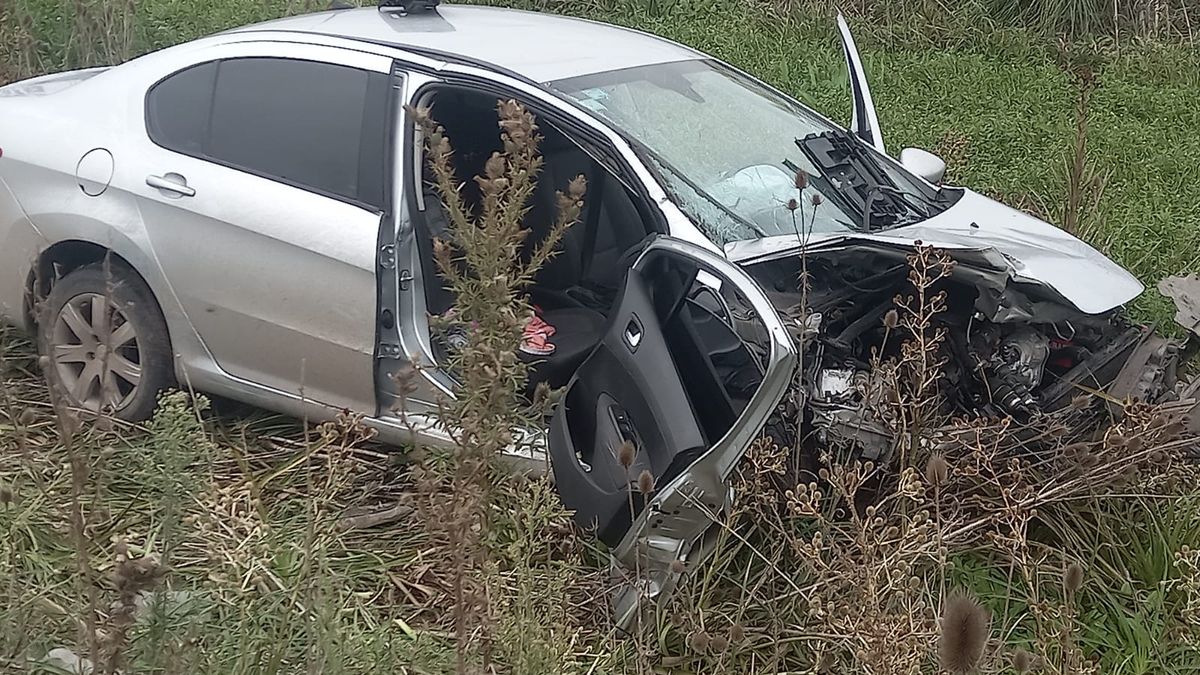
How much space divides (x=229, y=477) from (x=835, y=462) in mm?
2003

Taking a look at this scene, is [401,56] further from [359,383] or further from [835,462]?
[835,462]

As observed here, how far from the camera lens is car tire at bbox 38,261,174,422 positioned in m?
3.78

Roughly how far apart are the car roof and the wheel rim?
1135mm

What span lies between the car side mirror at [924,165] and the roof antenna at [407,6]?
188cm

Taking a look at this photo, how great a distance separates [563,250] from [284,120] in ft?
3.53

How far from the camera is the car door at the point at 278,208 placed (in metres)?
3.49

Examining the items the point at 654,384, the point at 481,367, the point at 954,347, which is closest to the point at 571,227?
the point at 654,384

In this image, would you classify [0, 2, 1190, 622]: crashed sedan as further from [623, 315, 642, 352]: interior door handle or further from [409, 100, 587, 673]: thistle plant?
[409, 100, 587, 673]: thistle plant

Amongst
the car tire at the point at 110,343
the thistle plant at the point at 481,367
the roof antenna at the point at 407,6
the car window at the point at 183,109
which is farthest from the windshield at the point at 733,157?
the car tire at the point at 110,343

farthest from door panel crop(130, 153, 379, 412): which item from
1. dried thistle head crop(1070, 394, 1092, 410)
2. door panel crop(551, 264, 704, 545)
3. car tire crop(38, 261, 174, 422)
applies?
dried thistle head crop(1070, 394, 1092, 410)

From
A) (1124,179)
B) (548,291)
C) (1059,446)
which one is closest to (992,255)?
(1059,446)

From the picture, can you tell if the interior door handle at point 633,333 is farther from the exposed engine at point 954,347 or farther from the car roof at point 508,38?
the car roof at point 508,38

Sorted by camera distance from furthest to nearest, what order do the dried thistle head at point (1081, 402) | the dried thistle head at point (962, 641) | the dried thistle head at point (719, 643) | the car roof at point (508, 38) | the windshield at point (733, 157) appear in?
1. the car roof at point (508, 38)
2. the windshield at point (733, 157)
3. the dried thistle head at point (1081, 402)
4. the dried thistle head at point (719, 643)
5. the dried thistle head at point (962, 641)

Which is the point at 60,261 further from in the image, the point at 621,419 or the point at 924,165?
the point at 924,165
